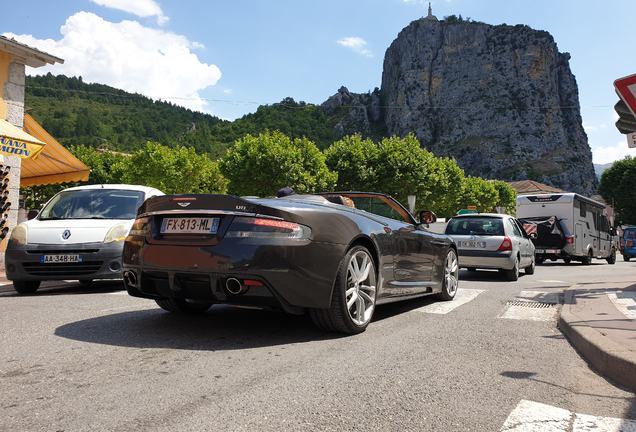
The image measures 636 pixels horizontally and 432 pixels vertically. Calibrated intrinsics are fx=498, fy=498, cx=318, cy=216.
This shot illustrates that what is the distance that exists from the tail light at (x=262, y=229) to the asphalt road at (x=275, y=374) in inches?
33.6

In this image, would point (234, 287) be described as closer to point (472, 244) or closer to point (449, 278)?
point (449, 278)

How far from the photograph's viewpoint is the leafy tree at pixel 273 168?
3697 centimetres

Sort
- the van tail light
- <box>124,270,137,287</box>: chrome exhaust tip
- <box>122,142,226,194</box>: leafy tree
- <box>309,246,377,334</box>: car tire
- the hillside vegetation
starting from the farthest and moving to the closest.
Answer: the hillside vegetation → <box>122,142,226,194</box>: leafy tree → the van tail light → <box>124,270,137,287</box>: chrome exhaust tip → <box>309,246,377,334</box>: car tire

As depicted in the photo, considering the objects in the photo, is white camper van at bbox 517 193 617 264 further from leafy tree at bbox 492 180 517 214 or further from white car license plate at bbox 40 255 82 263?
leafy tree at bbox 492 180 517 214

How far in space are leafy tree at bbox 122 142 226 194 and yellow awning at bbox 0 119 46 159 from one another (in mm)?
46270

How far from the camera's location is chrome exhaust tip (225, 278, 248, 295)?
12.4 feet

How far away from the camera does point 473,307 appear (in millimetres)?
6332

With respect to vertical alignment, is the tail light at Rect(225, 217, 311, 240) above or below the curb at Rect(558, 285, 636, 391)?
above

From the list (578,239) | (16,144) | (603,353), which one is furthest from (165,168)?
(603,353)

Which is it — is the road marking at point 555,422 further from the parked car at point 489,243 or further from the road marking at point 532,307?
the parked car at point 489,243

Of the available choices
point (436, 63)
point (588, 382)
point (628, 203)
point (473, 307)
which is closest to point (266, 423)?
point (588, 382)

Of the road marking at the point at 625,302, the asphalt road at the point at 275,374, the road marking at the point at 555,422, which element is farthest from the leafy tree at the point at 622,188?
the road marking at the point at 555,422

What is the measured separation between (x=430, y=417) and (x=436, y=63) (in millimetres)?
160408

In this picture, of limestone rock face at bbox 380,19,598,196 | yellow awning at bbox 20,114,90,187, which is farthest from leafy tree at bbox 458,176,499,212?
limestone rock face at bbox 380,19,598,196
